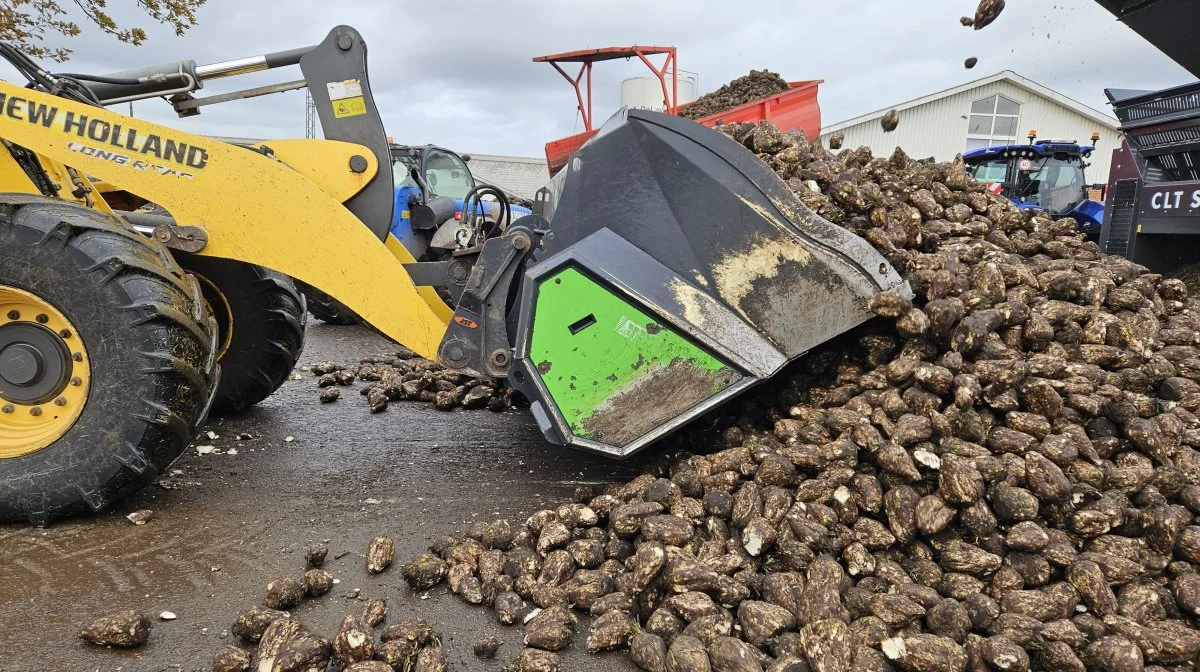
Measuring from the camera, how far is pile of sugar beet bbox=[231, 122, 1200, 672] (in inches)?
83.4

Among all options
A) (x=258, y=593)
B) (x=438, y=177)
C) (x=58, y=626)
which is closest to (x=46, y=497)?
(x=58, y=626)

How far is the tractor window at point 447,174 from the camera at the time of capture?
9422mm

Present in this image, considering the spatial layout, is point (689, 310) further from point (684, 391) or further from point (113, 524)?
point (113, 524)

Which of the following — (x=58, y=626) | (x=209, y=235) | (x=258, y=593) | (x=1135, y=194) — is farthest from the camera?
(x=1135, y=194)

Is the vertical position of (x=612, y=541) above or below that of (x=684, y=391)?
below

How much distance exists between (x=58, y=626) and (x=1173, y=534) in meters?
3.45

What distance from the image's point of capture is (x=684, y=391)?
285cm

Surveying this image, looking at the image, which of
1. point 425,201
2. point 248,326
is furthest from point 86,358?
point 425,201

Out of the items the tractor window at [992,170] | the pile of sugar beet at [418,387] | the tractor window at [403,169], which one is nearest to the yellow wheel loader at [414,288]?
the pile of sugar beet at [418,387]

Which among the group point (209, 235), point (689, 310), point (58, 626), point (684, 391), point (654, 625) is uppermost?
point (209, 235)

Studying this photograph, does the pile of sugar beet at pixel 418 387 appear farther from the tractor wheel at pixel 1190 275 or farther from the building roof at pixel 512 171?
the building roof at pixel 512 171

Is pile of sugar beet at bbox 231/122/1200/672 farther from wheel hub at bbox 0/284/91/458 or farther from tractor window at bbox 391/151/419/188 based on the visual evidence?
tractor window at bbox 391/151/419/188

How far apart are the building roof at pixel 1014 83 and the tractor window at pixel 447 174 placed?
1659 centimetres

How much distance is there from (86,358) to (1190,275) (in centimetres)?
609
